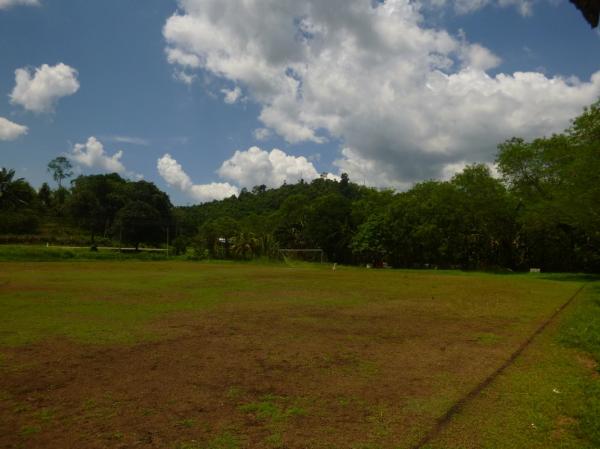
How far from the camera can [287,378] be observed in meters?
6.34

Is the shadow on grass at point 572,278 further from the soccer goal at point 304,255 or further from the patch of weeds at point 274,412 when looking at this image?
the patch of weeds at point 274,412

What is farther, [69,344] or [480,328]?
[480,328]

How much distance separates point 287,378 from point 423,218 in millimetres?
42115

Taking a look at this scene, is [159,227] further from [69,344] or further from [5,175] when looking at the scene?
[69,344]

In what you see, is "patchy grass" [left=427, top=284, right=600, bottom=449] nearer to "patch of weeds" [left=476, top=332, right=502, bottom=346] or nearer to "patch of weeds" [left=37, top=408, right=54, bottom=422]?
"patch of weeds" [left=476, top=332, right=502, bottom=346]

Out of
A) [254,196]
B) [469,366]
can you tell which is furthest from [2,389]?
[254,196]

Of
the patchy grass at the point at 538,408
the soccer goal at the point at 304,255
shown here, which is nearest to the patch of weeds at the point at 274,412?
the patchy grass at the point at 538,408

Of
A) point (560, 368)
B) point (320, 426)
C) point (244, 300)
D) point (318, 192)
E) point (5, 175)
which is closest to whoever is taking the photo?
point (320, 426)

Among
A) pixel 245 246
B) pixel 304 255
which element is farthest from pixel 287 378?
pixel 304 255

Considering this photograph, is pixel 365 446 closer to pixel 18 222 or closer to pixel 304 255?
pixel 304 255

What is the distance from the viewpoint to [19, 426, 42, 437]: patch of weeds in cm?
445

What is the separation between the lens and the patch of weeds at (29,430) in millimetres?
4449

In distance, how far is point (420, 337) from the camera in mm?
9406

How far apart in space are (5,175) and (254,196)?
50955 millimetres
